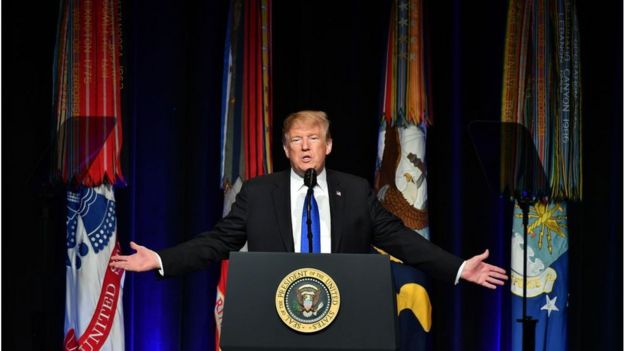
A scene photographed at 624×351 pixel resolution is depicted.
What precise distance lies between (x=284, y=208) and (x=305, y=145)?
0.85 feet

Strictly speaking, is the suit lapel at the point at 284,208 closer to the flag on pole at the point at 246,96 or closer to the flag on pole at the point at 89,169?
the flag on pole at the point at 246,96

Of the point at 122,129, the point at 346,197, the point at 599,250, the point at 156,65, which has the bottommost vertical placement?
the point at 599,250

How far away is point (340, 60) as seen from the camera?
185 inches

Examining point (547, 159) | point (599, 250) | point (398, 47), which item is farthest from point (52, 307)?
point (599, 250)

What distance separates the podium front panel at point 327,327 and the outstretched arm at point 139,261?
2.15 ft

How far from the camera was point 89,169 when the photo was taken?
424 centimetres

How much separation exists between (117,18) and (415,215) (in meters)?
1.88

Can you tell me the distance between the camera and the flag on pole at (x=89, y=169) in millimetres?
4219

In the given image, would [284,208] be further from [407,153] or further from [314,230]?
[407,153]

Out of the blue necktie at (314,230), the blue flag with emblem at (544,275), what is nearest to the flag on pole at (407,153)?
the blue flag with emblem at (544,275)

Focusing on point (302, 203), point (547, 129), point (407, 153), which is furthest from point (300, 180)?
point (547, 129)

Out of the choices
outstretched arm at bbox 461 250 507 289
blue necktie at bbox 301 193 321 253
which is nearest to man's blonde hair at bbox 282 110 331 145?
blue necktie at bbox 301 193 321 253

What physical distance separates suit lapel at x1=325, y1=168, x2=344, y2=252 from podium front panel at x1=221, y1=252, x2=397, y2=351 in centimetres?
77

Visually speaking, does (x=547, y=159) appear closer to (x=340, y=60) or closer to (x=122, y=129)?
(x=340, y=60)
